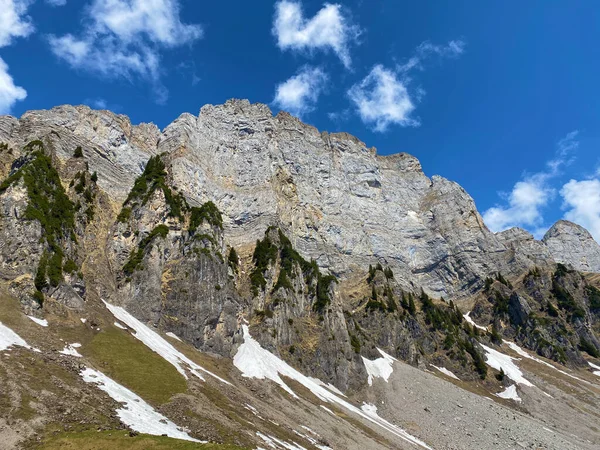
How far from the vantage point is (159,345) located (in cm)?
6222

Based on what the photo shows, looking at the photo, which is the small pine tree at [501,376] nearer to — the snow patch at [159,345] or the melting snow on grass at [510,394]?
the melting snow on grass at [510,394]

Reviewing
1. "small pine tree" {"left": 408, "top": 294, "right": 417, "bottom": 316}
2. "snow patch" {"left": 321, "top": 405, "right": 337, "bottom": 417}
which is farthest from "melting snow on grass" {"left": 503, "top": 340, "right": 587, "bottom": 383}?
"snow patch" {"left": 321, "top": 405, "right": 337, "bottom": 417}

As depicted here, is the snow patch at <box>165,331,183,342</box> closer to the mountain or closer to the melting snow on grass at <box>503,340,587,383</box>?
the mountain

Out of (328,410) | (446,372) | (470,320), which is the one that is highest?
(470,320)

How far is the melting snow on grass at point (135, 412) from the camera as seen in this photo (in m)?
31.9

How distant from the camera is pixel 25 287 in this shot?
52500 millimetres

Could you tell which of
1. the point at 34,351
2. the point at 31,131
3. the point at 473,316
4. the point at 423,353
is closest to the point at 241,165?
the point at 31,131

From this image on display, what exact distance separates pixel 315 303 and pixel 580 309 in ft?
420

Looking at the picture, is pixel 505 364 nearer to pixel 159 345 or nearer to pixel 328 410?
A: pixel 328 410

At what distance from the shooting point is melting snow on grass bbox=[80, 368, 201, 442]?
31875 millimetres

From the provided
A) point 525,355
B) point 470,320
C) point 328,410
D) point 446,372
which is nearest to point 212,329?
point 328,410

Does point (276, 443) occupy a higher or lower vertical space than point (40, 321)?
higher

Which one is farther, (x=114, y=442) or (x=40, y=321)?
(x=40, y=321)

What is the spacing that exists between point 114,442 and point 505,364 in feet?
425
